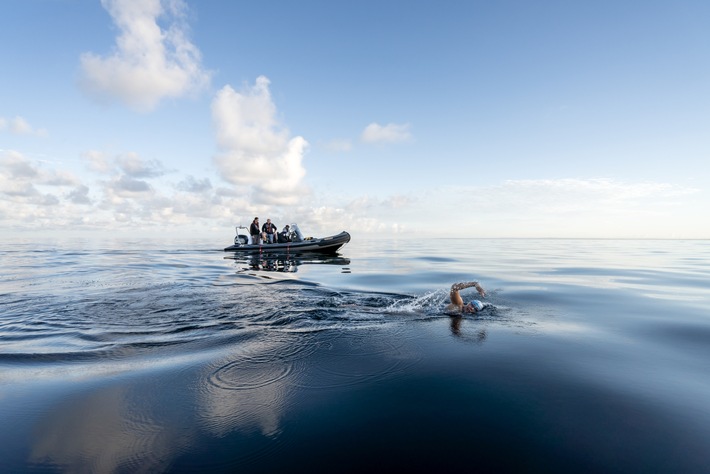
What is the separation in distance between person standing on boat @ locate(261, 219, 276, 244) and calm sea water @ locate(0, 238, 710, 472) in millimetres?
19757

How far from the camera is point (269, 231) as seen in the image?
28.3 metres


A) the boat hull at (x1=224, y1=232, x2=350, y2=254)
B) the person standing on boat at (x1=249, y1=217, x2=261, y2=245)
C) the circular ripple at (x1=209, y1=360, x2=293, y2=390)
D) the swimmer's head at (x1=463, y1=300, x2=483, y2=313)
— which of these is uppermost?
the person standing on boat at (x1=249, y1=217, x2=261, y2=245)

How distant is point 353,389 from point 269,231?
25823 millimetres

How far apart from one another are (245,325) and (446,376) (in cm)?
439

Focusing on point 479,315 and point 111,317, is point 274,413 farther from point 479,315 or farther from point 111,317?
point 111,317

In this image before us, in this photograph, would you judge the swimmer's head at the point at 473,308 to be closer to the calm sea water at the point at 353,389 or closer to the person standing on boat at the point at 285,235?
the calm sea water at the point at 353,389

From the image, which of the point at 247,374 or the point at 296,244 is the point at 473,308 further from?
the point at 296,244

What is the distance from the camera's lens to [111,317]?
23.2 ft

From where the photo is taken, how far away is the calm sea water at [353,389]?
2664 millimetres

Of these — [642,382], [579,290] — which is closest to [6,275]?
[642,382]

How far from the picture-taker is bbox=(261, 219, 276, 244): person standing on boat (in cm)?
2780

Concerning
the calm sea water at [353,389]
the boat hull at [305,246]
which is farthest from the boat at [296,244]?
the calm sea water at [353,389]

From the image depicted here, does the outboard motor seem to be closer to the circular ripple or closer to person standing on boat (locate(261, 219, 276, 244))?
person standing on boat (locate(261, 219, 276, 244))

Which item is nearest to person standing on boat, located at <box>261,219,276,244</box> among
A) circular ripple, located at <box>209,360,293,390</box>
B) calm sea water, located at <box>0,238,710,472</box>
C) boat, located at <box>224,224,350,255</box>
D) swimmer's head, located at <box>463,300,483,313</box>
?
boat, located at <box>224,224,350,255</box>
